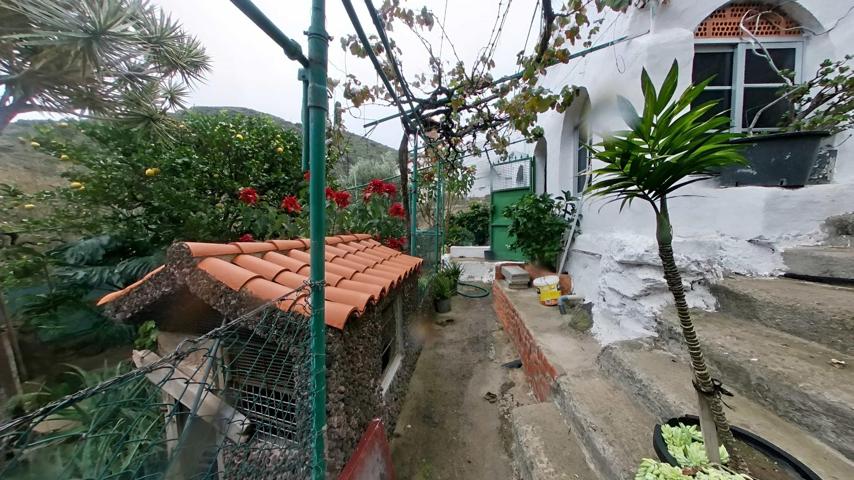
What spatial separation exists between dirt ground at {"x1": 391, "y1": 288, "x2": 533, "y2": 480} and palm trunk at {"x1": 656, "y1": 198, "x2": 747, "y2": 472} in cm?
133

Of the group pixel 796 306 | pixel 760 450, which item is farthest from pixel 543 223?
pixel 760 450

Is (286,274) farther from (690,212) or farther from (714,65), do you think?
(714,65)

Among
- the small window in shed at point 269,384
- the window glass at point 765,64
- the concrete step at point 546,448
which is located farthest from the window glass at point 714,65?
the small window in shed at point 269,384

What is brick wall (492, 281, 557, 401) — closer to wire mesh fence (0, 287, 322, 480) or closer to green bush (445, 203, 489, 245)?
wire mesh fence (0, 287, 322, 480)

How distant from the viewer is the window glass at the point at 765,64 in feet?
8.07

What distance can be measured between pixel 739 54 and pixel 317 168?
3584 mm

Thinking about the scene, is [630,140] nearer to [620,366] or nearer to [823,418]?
[823,418]

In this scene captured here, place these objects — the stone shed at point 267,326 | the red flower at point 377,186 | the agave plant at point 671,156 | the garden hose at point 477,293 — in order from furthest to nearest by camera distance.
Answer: the garden hose at point 477,293, the red flower at point 377,186, the stone shed at point 267,326, the agave plant at point 671,156

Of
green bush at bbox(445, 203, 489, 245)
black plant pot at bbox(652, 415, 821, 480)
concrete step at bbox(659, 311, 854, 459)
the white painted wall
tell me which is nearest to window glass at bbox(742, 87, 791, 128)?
the white painted wall

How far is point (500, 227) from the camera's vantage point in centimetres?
638

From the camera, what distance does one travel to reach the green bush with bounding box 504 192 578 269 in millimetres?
3627

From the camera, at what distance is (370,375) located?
6.01ft

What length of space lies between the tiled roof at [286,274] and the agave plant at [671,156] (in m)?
1.09

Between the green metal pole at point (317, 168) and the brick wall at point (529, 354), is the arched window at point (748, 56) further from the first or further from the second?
the green metal pole at point (317, 168)
